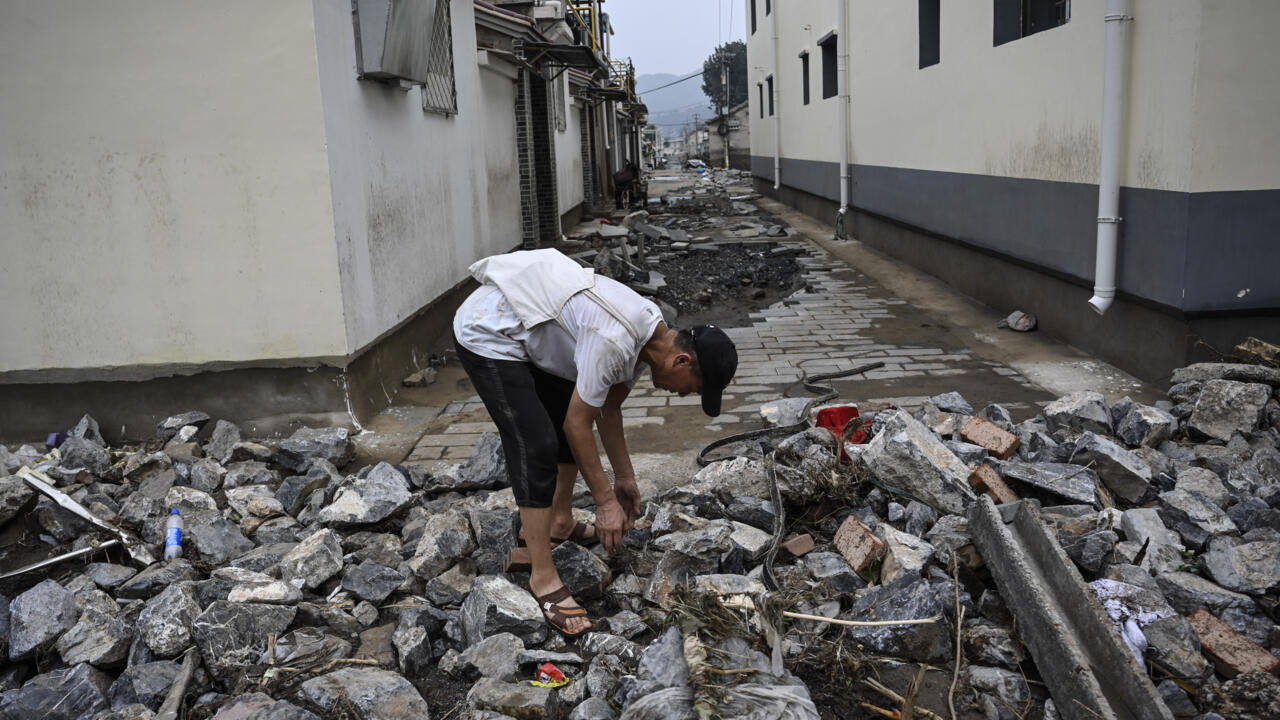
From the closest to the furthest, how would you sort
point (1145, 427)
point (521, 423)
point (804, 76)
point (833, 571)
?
1. point (521, 423)
2. point (833, 571)
3. point (1145, 427)
4. point (804, 76)

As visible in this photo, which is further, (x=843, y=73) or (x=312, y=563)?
(x=843, y=73)

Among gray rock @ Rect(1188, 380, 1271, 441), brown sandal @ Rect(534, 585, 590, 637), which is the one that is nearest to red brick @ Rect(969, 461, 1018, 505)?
gray rock @ Rect(1188, 380, 1271, 441)

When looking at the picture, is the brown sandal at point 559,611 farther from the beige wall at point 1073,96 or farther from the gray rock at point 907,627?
the beige wall at point 1073,96

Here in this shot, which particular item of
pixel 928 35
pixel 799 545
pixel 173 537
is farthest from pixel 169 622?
pixel 928 35

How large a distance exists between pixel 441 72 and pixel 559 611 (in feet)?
19.7

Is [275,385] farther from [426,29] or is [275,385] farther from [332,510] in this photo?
[426,29]

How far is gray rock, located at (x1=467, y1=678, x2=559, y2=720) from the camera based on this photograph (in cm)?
289

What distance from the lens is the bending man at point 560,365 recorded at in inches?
121

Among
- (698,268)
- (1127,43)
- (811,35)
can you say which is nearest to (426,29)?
(1127,43)

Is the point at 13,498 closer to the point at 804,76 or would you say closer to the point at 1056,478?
the point at 1056,478

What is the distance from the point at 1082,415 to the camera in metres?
4.85

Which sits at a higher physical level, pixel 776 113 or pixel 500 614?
pixel 776 113

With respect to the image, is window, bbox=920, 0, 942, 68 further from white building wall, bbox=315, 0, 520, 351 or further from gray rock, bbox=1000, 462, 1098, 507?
gray rock, bbox=1000, 462, 1098, 507

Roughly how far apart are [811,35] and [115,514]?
1512cm
